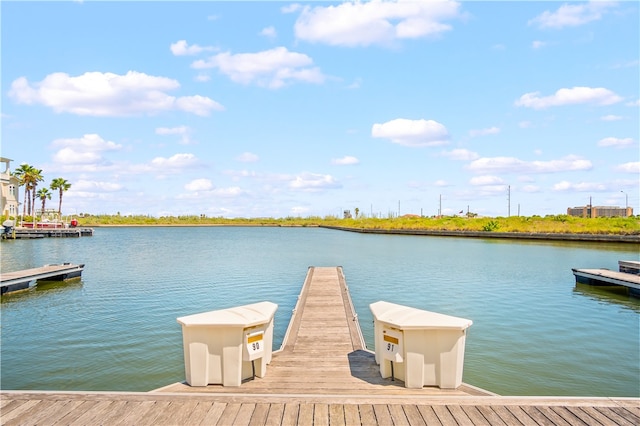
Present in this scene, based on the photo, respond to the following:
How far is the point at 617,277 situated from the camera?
1548cm

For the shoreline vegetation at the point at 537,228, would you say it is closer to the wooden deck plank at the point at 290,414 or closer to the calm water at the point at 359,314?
the calm water at the point at 359,314

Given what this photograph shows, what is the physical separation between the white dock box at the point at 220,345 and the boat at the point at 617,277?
52.8 ft

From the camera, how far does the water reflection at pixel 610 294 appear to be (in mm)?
13961

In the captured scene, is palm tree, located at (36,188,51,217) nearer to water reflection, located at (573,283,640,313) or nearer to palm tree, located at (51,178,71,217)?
palm tree, located at (51,178,71,217)

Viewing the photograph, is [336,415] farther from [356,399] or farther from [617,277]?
[617,277]

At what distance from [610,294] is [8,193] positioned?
216ft

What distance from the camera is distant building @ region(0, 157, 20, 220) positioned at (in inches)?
1960

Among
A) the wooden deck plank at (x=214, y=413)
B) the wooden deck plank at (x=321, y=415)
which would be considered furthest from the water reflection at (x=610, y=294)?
the wooden deck plank at (x=214, y=413)

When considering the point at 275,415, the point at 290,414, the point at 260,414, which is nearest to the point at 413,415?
the point at 290,414

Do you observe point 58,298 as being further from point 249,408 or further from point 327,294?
point 249,408

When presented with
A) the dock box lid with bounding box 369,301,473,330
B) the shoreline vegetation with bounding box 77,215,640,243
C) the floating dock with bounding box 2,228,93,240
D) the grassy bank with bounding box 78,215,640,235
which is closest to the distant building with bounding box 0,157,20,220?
the floating dock with bounding box 2,228,93,240

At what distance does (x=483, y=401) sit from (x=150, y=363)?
6.50 meters

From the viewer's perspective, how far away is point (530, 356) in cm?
838

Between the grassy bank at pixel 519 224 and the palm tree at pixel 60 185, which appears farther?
the palm tree at pixel 60 185
